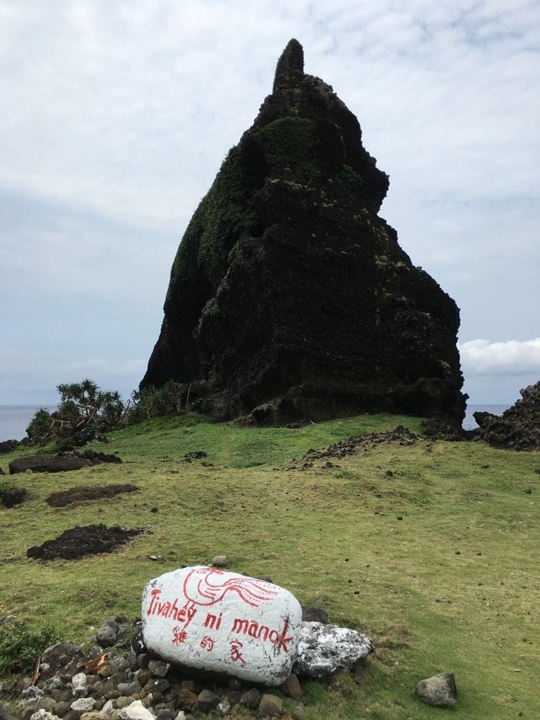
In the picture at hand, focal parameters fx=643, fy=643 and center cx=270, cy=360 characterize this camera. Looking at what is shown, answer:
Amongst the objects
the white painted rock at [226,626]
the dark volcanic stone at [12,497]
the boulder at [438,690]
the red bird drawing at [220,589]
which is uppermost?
the dark volcanic stone at [12,497]

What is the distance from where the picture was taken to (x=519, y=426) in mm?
21500

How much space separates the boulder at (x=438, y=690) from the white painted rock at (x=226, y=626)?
1.23 m

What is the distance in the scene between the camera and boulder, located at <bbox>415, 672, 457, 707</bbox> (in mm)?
5551

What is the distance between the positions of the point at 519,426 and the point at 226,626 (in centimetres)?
1832

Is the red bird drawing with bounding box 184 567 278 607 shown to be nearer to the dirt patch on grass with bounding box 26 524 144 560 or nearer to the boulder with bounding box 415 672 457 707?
the boulder with bounding box 415 672 457 707

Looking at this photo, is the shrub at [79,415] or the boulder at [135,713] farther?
the shrub at [79,415]

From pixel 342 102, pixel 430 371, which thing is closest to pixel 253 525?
pixel 430 371

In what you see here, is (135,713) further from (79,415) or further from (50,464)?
(79,415)

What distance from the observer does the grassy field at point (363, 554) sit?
20.2 ft

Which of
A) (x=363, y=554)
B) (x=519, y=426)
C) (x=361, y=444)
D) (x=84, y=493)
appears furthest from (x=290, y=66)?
(x=363, y=554)

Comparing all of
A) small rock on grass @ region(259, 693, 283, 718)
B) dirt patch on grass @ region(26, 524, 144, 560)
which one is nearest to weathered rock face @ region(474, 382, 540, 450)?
dirt patch on grass @ region(26, 524, 144, 560)

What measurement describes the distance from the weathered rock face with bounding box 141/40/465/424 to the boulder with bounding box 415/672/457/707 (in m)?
27.3

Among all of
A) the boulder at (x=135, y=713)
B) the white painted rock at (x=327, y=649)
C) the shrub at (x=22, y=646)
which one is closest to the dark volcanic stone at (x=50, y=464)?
the shrub at (x=22, y=646)

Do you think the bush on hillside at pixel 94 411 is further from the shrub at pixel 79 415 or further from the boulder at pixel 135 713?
the boulder at pixel 135 713
